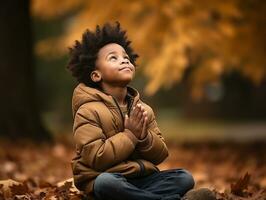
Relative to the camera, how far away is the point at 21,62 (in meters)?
10.7

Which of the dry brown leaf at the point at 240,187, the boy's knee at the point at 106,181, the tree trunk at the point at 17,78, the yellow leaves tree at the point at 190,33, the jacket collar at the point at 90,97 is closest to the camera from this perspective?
the boy's knee at the point at 106,181

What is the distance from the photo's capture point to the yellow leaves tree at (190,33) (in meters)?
10.0

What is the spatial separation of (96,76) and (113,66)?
15 cm

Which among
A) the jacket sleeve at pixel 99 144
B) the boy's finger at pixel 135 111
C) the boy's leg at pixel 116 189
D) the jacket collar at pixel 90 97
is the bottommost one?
the boy's leg at pixel 116 189

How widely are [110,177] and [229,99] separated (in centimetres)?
2715

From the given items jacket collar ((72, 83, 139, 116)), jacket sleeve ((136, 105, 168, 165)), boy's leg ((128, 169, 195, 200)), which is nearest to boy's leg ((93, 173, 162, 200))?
boy's leg ((128, 169, 195, 200))

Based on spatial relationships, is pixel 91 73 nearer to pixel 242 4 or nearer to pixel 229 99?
pixel 242 4

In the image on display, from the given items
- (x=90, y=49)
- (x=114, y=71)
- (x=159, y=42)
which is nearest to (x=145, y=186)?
(x=114, y=71)

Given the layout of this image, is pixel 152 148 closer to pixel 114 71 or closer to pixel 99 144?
pixel 99 144

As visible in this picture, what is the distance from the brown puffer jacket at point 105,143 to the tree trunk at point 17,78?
245 inches

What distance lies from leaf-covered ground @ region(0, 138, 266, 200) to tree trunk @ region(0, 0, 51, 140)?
1.44 feet

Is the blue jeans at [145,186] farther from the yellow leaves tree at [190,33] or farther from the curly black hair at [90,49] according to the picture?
the yellow leaves tree at [190,33]

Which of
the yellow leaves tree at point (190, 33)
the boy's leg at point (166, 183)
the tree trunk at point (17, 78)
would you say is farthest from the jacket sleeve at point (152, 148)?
the tree trunk at point (17, 78)

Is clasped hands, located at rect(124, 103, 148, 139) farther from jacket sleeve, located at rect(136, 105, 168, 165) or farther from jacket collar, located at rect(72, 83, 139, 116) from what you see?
jacket collar, located at rect(72, 83, 139, 116)
